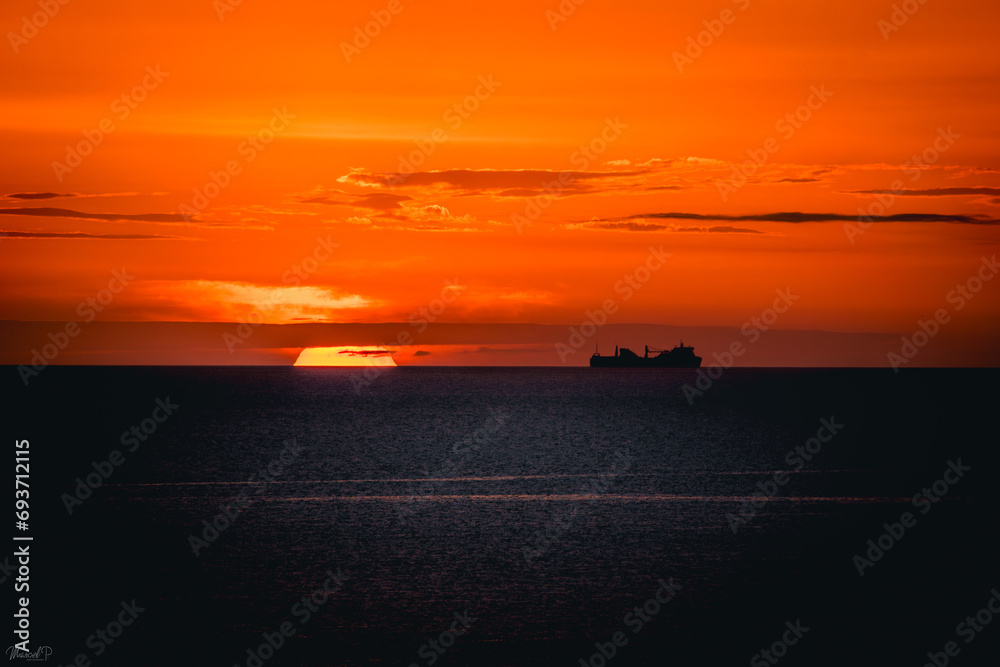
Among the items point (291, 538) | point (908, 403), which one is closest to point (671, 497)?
point (291, 538)

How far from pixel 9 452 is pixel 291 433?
32227 mm

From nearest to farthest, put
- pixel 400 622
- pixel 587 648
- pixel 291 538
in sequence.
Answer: pixel 587 648 → pixel 400 622 → pixel 291 538

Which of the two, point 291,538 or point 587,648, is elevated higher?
point 587,648

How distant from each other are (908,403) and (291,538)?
15455 cm

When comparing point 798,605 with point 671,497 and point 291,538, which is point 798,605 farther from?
point 671,497

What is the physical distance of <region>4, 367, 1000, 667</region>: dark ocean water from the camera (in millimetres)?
26406

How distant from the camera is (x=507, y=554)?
36.8 m

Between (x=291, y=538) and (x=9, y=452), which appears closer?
(x=291, y=538)

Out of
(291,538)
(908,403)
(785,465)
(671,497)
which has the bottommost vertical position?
(291,538)

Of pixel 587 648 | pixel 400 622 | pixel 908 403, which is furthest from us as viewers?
pixel 908 403

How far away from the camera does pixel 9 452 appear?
7238 cm

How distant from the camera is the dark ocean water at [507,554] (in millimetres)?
26406

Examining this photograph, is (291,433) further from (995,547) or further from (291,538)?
(995,547)

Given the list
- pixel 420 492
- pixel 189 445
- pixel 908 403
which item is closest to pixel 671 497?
pixel 420 492
